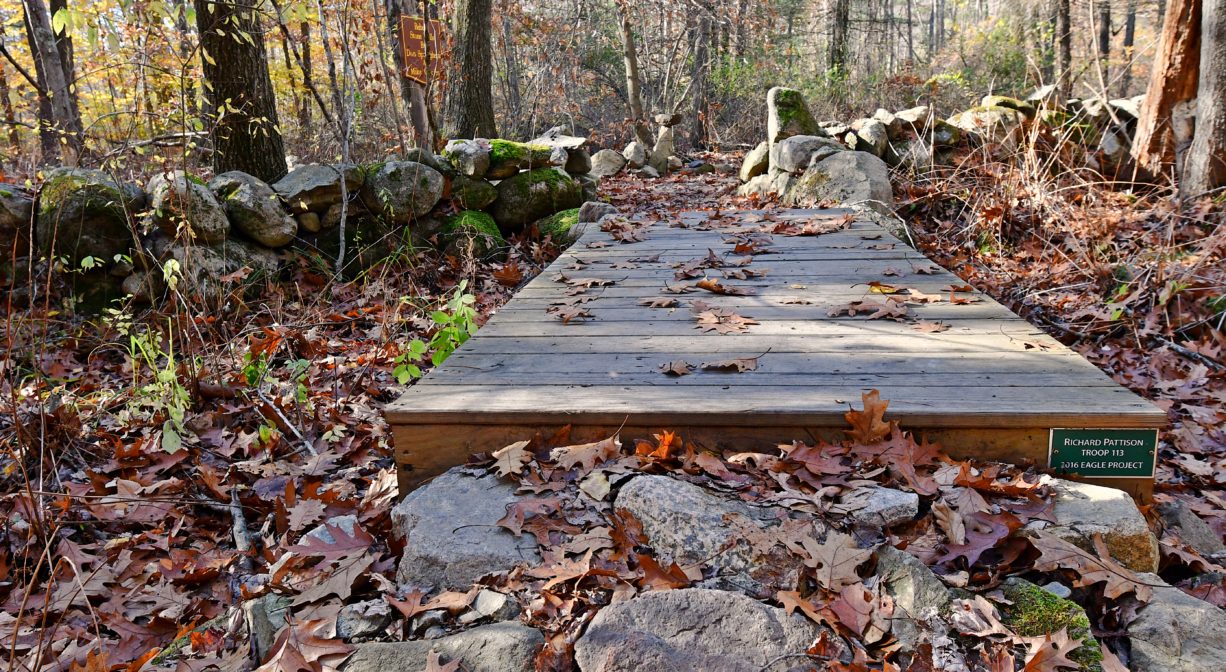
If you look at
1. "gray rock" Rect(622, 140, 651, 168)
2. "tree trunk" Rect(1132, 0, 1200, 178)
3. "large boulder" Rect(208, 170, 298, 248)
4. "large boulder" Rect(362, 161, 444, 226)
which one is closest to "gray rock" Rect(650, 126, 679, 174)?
"gray rock" Rect(622, 140, 651, 168)

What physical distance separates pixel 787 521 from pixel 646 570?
43 cm

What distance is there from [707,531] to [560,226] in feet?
20.1

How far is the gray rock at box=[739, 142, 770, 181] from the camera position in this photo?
9930 millimetres

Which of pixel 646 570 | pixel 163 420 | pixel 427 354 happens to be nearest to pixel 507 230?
pixel 427 354

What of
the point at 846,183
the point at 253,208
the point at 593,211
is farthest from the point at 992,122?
the point at 253,208

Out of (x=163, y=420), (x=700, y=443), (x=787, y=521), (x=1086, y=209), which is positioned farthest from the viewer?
(x=1086, y=209)

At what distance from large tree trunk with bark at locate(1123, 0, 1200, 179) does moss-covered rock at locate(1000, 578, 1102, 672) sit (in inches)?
274

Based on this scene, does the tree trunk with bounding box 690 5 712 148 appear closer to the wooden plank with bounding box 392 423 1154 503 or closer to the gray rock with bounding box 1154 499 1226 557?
the gray rock with bounding box 1154 499 1226 557

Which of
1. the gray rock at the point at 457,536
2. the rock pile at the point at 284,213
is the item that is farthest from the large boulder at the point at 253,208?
the gray rock at the point at 457,536

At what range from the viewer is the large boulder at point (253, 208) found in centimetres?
656

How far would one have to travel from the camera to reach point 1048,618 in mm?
1802

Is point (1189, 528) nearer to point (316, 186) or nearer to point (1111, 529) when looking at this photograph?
point (1111, 529)

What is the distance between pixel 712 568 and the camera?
6.77 ft

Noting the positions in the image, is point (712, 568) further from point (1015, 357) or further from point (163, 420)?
point (163, 420)
